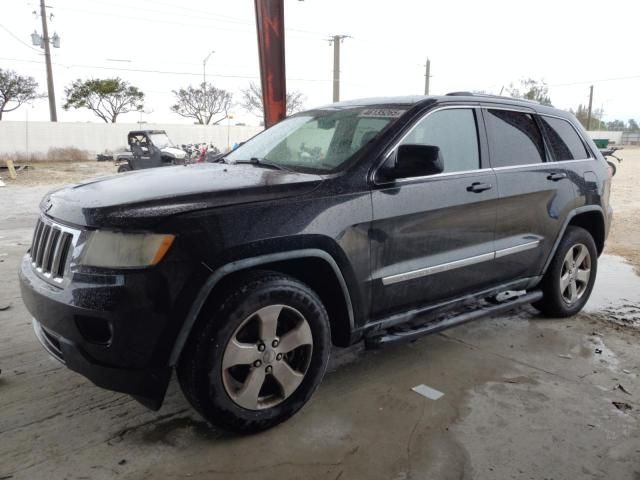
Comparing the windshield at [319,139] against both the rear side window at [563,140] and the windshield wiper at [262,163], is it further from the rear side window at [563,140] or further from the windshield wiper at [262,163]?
the rear side window at [563,140]

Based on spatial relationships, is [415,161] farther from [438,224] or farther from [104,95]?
[104,95]

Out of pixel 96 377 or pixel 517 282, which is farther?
pixel 517 282

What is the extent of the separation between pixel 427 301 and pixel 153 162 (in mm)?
16625

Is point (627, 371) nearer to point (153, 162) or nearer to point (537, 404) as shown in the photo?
point (537, 404)

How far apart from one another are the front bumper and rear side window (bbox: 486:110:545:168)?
8.36 feet

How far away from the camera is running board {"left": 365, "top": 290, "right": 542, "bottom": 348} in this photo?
3186mm

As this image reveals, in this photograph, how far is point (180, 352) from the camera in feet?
8.17

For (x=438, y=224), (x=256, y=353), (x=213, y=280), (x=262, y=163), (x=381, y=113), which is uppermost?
(x=381, y=113)

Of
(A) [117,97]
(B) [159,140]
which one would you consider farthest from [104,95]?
(B) [159,140]

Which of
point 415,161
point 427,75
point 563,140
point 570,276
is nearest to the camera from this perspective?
point 415,161

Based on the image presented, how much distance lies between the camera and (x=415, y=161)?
3.00m

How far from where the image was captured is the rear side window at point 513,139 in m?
3.80

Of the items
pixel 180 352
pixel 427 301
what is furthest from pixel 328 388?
pixel 180 352

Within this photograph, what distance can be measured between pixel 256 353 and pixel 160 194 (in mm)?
908
